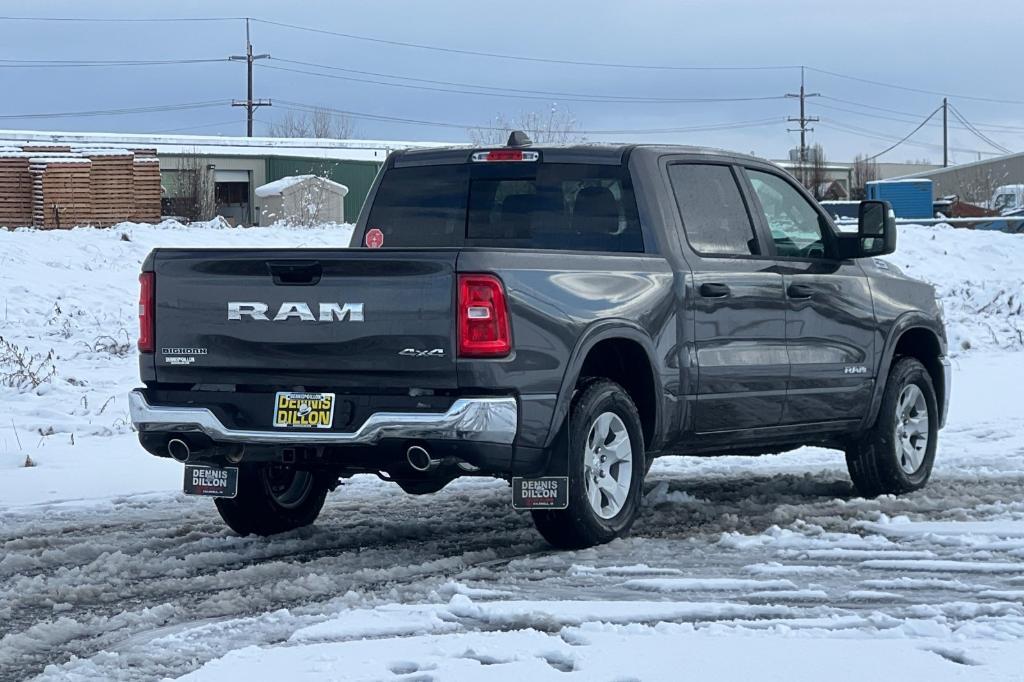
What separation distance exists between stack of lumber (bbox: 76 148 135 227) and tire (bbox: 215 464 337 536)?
35.6 m

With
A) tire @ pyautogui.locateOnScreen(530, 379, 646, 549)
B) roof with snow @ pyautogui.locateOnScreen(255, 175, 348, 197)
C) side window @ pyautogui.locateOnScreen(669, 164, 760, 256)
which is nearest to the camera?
tire @ pyautogui.locateOnScreen(530, 379, 646, 549)

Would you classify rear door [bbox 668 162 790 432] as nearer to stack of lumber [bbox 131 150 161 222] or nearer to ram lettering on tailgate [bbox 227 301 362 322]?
ram lettering on tailgate [bbox 227 301 362 322]

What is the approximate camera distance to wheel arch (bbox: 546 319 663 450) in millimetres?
7441

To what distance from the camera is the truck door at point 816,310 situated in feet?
29.4

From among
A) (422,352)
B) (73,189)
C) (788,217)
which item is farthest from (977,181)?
(422,352)

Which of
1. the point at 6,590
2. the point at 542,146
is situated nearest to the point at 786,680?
the point at 6,590

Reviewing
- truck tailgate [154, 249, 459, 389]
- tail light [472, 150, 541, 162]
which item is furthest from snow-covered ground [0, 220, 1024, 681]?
tail light [472, 150, 541, 162]

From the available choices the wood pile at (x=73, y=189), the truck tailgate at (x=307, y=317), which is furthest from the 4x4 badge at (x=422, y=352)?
the wood pile at (x=73, y=189)

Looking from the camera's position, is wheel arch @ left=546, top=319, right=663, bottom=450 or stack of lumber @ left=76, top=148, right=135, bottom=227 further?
stack of lumber @ left=76, top=148, right=135, bottom=227

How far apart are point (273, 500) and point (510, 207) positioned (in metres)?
1.93

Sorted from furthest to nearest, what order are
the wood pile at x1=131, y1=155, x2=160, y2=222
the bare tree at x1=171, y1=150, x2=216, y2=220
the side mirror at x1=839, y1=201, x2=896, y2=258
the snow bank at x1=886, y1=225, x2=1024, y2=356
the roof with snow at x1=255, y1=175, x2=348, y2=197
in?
the roof with snow at x1=255, y1=175, x2=348, y2=197 < the bare tree at x1=171, y1=150, x2=216, y2=220 < the wood pile at x1=131, y1=155, x2=160, y2=222 < the snow bank at x1=886, y1=225, x2=1024, y2=356 < the side mirror at x1=839, y1=201, x2=896, y2=258

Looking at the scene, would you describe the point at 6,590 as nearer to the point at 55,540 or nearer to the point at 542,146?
the point at 55,540

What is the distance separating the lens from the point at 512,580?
684 centimetres

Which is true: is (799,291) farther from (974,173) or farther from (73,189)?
(974,173)
